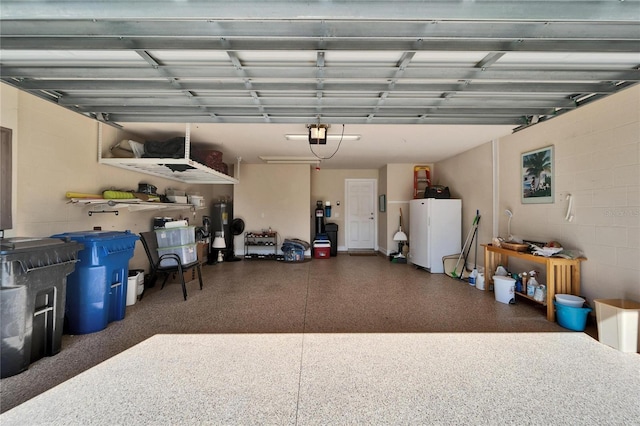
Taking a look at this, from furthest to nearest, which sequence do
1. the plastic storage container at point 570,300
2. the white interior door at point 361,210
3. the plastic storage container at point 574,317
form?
the white interior door at point 361,210 < the plastic storage container at point 570,300 < the plastic storage container at point 574,317

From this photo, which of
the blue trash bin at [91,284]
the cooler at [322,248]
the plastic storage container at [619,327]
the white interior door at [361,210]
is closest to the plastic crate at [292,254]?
the cooler at [322,248]

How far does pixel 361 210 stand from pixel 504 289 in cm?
468

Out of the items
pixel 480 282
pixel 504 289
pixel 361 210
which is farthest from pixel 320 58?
pixel 361 210

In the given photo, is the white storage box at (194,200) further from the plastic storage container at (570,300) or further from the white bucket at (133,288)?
the plastic storage container at (570,300)

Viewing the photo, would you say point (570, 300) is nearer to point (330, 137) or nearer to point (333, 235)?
point (330, 137)

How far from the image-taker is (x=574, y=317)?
2686mm

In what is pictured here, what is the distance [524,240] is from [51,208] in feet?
19.9

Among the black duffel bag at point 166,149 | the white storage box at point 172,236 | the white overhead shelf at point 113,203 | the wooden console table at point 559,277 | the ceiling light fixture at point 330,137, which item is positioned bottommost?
the wooden console table at point 559,277

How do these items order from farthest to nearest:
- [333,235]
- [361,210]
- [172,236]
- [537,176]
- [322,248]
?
1. [361,210]
2. [333,235]
3. [322,248]
4. [172,236]
5. [537,176]

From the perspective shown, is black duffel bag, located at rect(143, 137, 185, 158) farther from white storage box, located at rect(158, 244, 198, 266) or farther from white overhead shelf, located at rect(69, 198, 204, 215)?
white storage box, located at rect(158, 244, 198, 266)

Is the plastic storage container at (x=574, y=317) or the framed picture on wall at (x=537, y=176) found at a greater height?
the framed picture on wall at (x=537, y=176)

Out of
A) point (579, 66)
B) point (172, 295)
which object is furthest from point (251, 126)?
point (579, 66)

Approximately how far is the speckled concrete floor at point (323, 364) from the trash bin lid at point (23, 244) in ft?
3.13

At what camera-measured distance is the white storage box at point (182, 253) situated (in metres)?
3.74
